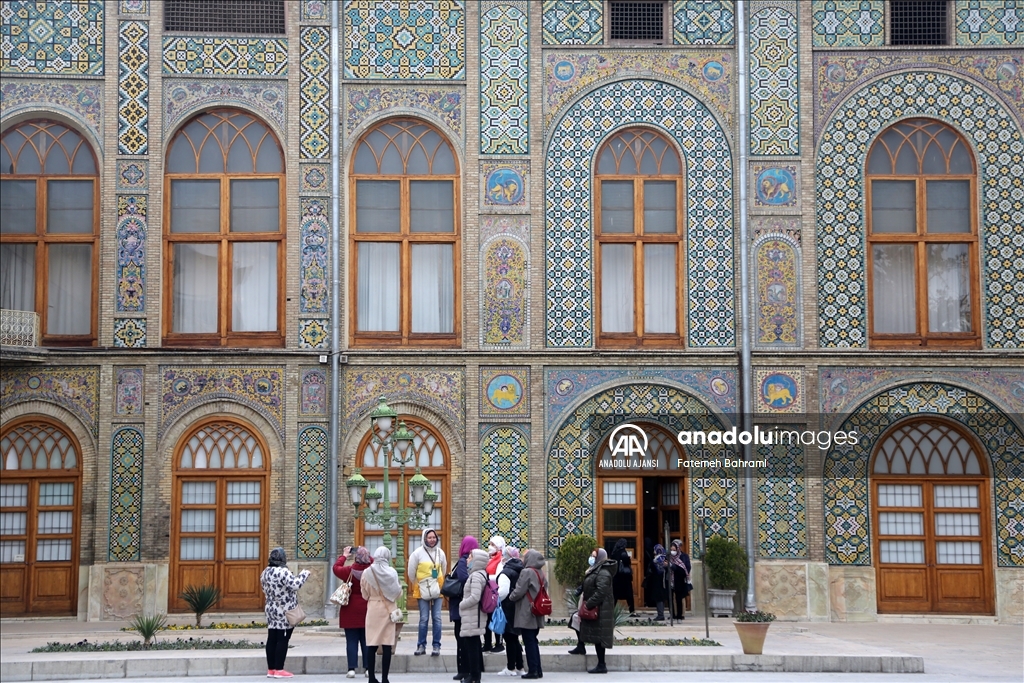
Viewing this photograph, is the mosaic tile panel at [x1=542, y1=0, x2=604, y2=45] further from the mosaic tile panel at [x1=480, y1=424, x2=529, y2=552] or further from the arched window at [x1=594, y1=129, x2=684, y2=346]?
the mosaic tile panel at [x1=480, y1=424, x2=529, y2=552]

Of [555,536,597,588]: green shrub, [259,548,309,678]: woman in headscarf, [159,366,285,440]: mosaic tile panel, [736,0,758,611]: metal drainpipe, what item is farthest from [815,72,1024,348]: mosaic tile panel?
[259,548,309,678]: woman in headscarf

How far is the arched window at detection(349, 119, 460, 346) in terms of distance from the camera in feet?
83.8

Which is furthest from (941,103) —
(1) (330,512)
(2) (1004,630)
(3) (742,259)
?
(1) (330,512)

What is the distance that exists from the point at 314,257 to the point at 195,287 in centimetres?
233

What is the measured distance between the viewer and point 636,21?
26000 mm

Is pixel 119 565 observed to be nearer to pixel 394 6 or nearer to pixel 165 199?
pixel 165 199

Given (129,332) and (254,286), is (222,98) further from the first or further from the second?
(129,332)

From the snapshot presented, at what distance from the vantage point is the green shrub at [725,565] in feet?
79.8

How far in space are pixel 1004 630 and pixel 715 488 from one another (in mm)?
5485

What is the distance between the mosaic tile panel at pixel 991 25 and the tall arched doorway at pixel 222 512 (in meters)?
15.1

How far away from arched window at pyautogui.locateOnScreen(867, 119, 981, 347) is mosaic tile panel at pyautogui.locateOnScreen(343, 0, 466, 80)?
803cm

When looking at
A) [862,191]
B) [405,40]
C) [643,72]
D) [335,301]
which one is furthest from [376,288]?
[862,191]

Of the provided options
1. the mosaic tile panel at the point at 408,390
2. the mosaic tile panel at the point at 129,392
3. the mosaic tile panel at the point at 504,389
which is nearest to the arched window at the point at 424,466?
the mosaic tile panel at the point at 408,390

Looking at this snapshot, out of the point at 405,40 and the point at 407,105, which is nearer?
the point at 407,105
